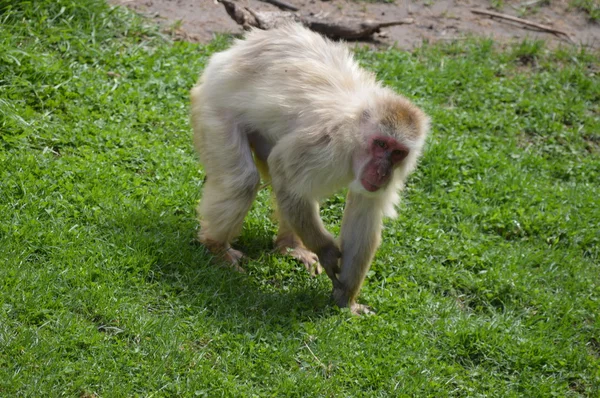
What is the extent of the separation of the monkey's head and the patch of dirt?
163 inches

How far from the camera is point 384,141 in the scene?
5.75 metres

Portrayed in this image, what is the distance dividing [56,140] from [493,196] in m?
4.09

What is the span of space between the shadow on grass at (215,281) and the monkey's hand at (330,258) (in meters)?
0.26

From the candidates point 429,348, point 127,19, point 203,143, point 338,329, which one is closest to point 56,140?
point 203,143

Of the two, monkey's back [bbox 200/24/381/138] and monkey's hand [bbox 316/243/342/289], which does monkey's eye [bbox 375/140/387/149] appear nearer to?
monkey's back [bbox 200/24/381/138]

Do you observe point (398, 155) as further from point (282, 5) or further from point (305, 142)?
point (282, 5)

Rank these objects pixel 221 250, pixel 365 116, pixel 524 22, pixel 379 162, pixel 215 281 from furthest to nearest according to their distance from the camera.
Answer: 1. pixel 524 22
2. pixel 221 250
3. pixel 215 281
4. pixel 365 116
5. pixel 379 162

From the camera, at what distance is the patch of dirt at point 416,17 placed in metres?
9.57

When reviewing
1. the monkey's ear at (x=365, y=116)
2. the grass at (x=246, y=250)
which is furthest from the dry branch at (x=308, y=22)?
the monkey's ear at (x=365, y=116)

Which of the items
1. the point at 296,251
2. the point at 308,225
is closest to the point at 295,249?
the point at 296,251

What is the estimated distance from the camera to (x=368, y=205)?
20.0 feet

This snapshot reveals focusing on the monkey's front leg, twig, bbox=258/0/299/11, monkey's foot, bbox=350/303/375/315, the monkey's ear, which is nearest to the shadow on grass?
monkey's foot, bbox=350/303/375/315

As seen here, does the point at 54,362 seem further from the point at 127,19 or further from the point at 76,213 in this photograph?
the point at 127,19

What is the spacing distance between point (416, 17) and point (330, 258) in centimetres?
557
